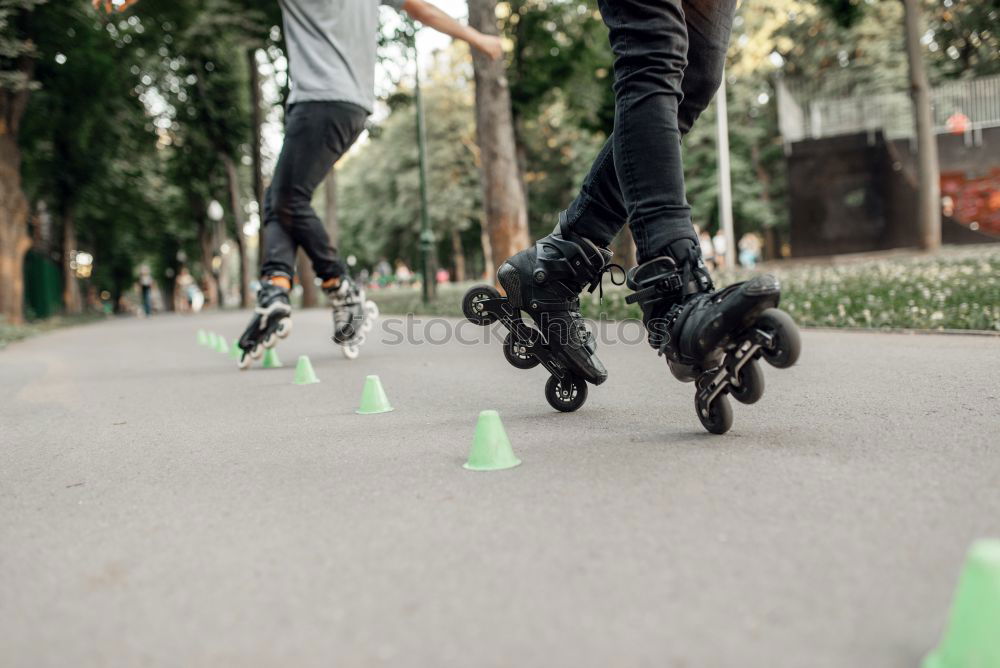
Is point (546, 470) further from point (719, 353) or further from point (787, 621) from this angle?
point (787, 621)

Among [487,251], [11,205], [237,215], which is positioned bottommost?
[487,251]

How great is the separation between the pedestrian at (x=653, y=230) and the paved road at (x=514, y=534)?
Answer: 34 centimetres

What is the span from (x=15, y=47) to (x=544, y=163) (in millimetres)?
35026

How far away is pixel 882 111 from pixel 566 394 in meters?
23.3

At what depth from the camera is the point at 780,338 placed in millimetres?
2523

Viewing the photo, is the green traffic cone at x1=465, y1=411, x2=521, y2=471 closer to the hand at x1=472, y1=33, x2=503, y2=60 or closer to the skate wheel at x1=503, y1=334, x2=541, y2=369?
the skate wheel at x1=503, y1=334, x2=541, y2=369

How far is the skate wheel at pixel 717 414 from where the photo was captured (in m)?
3.02

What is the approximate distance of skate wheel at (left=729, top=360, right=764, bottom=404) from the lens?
8.83 ft

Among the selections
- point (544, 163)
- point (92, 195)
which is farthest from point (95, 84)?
point (544, 163)

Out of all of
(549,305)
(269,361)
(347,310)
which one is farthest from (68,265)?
(549,305)

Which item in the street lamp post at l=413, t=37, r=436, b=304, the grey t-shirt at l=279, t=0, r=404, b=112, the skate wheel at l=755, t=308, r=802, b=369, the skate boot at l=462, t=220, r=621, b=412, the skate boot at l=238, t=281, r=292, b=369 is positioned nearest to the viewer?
the skate wheel at l=755, t=308, r=802, b=369

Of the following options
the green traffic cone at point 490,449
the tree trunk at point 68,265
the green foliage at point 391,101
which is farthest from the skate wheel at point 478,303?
the tree trunk at point 68,265

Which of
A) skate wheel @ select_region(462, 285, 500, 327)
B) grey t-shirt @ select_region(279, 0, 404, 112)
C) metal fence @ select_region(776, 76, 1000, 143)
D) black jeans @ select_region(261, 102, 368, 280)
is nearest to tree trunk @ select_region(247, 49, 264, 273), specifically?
metal fence @ select_region(776, 76, 1000, 143)

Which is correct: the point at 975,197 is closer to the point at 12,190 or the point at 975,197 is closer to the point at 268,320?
the point at 268,320
